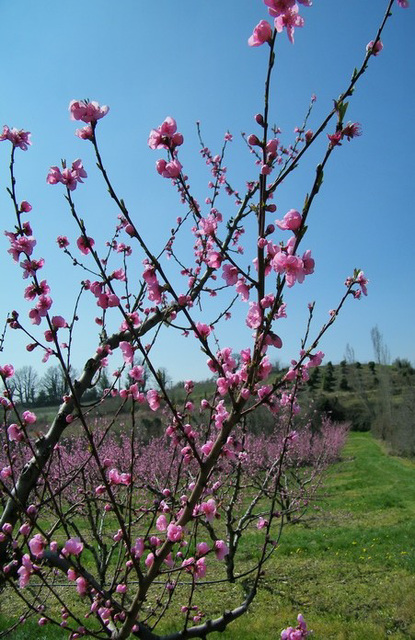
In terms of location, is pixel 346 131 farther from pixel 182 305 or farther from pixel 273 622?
pixel 273 622

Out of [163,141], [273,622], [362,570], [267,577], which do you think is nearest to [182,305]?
[163,141]

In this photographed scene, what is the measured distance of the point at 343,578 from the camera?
797 centimetres

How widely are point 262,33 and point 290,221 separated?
26.8 inches

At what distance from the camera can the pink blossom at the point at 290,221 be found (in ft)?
4.69

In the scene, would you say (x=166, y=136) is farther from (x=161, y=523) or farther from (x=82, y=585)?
(x=82, y=585)

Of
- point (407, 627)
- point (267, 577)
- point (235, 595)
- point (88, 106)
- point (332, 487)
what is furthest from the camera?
point (332, 487)

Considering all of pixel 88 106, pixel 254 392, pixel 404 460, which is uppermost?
pixel 88 106

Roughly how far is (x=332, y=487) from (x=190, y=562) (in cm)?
1905

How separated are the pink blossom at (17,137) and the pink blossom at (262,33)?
3.91 feet

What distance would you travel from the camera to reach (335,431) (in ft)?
91.0

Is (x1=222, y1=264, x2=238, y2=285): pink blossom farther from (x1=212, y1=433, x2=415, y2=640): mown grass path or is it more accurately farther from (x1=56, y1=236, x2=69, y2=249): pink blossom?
(x1=212, y1=433, x2=415, y2=640): mown grass path

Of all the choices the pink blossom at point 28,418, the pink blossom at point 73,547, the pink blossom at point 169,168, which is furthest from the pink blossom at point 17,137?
the pink blossom at point 73,547

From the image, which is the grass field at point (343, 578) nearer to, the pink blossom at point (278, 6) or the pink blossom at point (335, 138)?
the pink blossom at point (335, 138)

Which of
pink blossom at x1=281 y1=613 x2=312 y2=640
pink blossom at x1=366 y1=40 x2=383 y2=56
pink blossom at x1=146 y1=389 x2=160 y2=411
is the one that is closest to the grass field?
pink blossom at x1=281 y1=613 x2=312 y2=640
